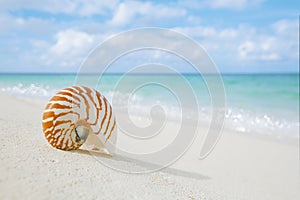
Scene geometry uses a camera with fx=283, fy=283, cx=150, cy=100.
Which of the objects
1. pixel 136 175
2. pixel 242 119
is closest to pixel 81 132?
pixel 136 175

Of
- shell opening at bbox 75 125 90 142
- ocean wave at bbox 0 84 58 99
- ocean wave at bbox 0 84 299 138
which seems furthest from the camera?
ocean wave at bbox 0 84 58 99

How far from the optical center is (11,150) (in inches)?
97.7

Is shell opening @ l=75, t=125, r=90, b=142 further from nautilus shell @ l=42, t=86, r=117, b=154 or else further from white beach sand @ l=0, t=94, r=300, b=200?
white beach sand @ l=0, t=94, r=300, b=200

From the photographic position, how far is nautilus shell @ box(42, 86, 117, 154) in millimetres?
2816

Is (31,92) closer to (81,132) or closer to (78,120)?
(81,132)

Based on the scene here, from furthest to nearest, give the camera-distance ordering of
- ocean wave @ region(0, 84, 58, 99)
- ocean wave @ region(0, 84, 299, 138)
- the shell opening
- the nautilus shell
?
ocean wave @ region(0, 84, 58, 99), ocean wave @ region(0, 84, 299, 138), the shell opening, the nautilus shell

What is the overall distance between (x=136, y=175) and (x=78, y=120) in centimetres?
82

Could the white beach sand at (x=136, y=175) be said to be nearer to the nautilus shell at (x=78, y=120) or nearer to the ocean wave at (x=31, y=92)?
the nautilus shell at (x=78, y=120)

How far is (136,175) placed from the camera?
280 cm

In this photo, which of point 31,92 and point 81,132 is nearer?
point 81,132

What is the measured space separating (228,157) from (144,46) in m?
3.88

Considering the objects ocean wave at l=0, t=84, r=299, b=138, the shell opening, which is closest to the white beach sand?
the shell opening

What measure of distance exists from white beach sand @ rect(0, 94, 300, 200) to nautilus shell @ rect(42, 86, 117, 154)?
0.50 feet

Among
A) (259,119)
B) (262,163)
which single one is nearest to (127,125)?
(262,163)
